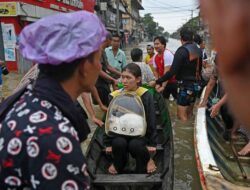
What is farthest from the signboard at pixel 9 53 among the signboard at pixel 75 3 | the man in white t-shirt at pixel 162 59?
the man in white t-shirt at pixel 162 59

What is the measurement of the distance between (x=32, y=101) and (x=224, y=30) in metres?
0.88

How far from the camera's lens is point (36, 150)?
1.22 metres

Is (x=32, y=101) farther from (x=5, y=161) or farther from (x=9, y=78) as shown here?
(x=9, y=78)

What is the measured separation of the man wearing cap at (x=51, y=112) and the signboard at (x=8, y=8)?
616 inches

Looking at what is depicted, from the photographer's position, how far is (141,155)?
4262 millimetres

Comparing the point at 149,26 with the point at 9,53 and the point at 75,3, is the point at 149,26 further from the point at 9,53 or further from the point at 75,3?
the point at 9,53

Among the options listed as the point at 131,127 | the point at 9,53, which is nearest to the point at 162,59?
the point at 131,127

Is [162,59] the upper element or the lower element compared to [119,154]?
upper

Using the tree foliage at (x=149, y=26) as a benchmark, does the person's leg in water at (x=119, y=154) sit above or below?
below

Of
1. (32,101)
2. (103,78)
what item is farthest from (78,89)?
(103,78)

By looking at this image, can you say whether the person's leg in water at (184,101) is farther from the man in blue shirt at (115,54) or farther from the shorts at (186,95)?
the man in blue shirt at (115,54)

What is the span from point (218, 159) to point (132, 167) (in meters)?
1.26

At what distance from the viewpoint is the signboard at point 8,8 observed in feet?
52.7

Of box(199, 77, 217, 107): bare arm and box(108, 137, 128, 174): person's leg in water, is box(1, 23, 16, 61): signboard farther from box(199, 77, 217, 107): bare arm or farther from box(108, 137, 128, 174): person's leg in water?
box(108, 137, 128, 174): person's leg in water
